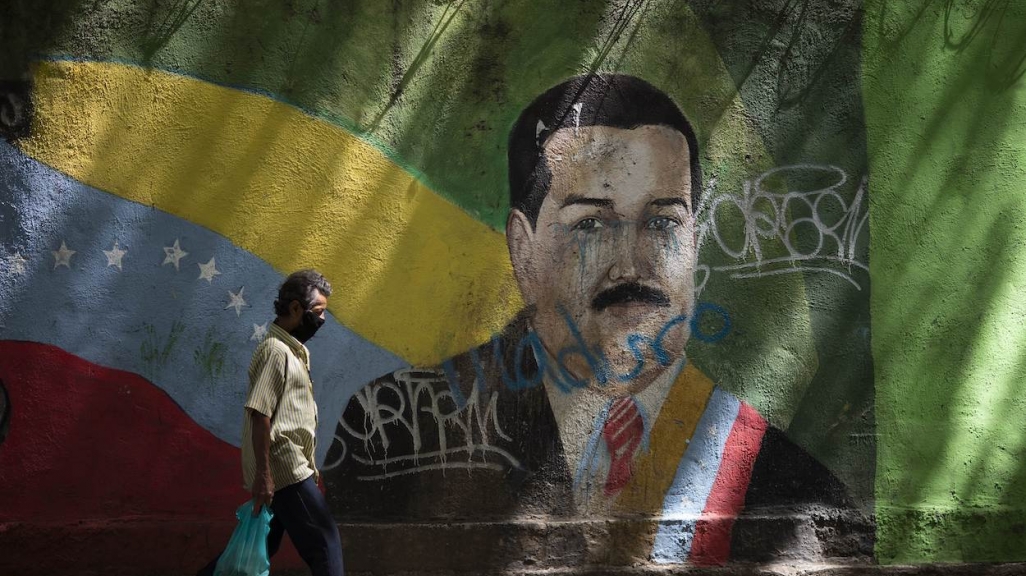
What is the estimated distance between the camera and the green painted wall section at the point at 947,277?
15.8 ft

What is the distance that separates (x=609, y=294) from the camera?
4719 mm

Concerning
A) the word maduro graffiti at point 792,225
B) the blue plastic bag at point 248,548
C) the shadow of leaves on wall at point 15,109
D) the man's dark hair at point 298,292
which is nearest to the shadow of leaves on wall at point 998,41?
the word maduro graffiti at point 792,225

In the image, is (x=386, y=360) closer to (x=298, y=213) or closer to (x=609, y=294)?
(x=298, y=213)

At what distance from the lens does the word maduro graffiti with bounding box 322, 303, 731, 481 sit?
181 inches

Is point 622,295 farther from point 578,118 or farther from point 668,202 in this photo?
point 578,118

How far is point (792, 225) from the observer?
15.8 ft

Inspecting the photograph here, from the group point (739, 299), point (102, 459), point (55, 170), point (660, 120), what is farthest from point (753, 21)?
point (102, 459)

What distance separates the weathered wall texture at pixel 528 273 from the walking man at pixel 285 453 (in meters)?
1.08

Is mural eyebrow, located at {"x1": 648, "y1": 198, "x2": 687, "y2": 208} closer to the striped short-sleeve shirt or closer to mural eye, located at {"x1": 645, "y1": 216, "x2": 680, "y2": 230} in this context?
mural eye, located at {"x1": 645, "y1": 216, "x2": 680, "y2": 230}

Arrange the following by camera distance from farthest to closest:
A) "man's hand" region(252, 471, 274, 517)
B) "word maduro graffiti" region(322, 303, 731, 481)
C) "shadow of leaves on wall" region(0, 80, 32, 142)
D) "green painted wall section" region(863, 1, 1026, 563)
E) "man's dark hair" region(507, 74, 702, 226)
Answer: "green painted wall section" region(863, 1, 1026, 563) < "man's dark hair" region(507, 74, 702, 226) < "word maduro graffiti" region(322, 303, 731, 481) < "shadow of leaves on wall" region(0, 80, 32, 142) < "man's hand" region(252, 471, 274, 517)

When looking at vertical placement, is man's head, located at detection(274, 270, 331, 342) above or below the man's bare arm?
above

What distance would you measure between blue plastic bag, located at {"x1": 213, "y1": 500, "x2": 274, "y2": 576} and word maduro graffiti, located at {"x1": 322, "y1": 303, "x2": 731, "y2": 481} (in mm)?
1169

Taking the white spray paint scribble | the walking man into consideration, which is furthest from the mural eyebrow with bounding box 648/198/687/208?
the walking man

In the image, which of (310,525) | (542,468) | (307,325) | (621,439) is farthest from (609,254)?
(310,525)
